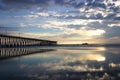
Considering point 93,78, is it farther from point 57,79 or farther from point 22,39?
point 22,39

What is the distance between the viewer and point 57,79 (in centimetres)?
1497

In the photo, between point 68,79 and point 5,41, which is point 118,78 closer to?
point 68,79

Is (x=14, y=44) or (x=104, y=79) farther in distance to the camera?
(x=14, y=44)

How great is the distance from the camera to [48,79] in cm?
1499

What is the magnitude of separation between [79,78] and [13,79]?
4458 mm

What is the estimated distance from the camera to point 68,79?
588 inches

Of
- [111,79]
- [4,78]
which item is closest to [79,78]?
[111,79]

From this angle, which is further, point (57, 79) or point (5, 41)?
point (5, 41)

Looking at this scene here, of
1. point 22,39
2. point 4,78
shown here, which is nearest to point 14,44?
point 22,39

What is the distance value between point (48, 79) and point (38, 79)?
0.66 m

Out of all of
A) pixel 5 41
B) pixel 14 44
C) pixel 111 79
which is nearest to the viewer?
pixel 111 79

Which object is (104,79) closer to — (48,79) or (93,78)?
(93,78)

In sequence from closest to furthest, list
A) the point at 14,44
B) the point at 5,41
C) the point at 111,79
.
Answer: the point at 111,79
the point at 5,41
the point at 14,44

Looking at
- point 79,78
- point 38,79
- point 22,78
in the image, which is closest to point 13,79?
point 22,78
